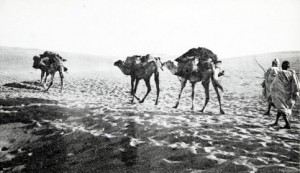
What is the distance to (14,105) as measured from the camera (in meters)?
10.8

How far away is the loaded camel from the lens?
31.2 feet

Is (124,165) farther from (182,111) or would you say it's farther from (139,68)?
(139,68)

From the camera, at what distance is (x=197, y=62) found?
408 inches

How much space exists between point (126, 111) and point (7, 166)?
169 inches

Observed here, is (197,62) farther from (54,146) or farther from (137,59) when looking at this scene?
(54,146)

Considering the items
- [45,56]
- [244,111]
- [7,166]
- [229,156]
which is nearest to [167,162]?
[229,156]

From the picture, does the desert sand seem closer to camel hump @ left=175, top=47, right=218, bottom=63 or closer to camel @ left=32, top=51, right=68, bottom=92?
camel hump @ left=175, top=47, right=218, bottom=63

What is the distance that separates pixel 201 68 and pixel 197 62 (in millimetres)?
606

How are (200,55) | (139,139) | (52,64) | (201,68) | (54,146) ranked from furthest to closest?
(52,64) → (200,55) → (201,68) → (54,146) → (139,139)

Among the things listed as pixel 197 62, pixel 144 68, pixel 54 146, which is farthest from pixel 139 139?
pixel 144 68

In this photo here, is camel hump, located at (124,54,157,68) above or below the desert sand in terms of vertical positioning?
above

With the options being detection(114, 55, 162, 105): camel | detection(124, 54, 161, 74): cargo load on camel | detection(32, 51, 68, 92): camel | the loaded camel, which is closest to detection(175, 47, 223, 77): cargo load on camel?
the loaded camel

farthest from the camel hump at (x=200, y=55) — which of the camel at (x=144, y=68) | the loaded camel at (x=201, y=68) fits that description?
the camel at (x=144, y=68)

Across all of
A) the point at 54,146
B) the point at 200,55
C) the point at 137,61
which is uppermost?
the point at 200,55
